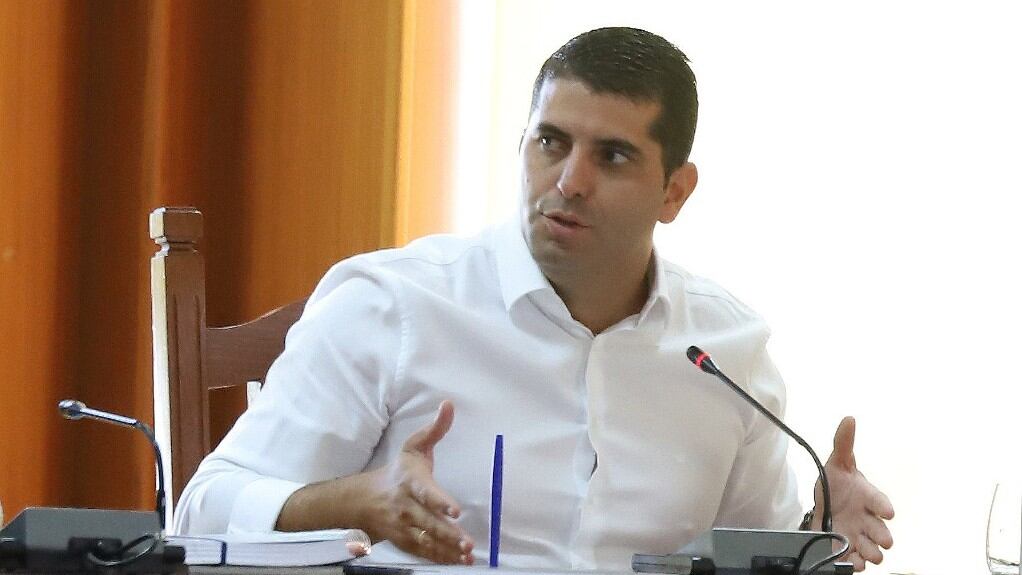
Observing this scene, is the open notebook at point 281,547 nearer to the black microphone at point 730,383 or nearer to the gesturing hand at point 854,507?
the black microphone at point 730,383

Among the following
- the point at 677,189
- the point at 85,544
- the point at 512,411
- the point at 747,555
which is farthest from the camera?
the point at 677,189

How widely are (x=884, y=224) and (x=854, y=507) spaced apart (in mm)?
802

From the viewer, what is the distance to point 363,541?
1105 millimetres

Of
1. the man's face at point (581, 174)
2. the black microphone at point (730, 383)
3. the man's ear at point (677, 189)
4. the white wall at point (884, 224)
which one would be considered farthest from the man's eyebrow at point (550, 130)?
the white wall at point (884, 224)

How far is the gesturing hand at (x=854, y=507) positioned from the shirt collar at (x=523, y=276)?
0.33 m

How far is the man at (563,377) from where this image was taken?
165cm

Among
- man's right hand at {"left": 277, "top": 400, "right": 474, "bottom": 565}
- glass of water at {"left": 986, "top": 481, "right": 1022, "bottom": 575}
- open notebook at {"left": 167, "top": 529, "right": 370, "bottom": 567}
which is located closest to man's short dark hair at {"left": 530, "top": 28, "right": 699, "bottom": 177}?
man's right hand at {"left": 277, "top": 400, "right": 474, "bottom": 565}

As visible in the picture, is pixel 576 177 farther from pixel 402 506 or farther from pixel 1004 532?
pixel 1004 532

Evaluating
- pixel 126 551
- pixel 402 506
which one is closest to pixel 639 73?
pixel 402 506

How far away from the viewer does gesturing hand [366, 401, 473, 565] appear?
4.26ft

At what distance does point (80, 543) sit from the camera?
1010 millimetres

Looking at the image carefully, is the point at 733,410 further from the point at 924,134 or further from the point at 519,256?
the point at 924,134

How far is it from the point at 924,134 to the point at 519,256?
0.86 metres

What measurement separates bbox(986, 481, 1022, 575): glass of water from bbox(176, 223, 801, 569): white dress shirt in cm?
50
